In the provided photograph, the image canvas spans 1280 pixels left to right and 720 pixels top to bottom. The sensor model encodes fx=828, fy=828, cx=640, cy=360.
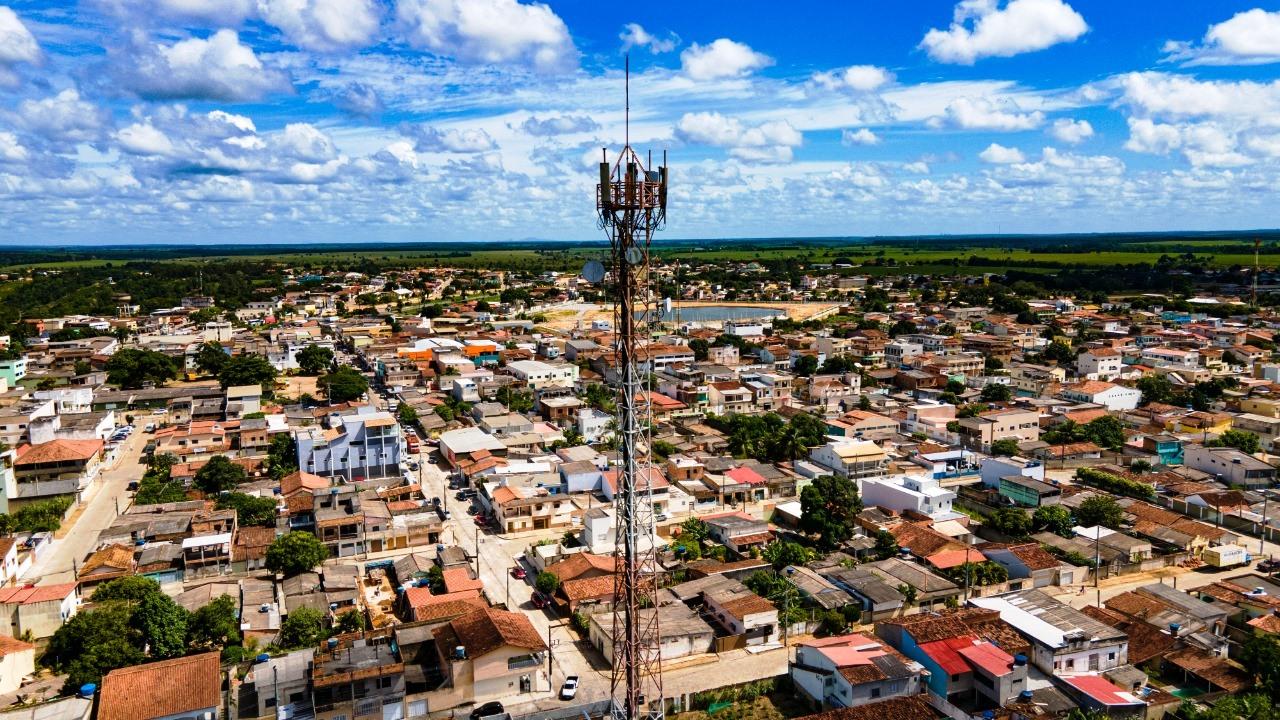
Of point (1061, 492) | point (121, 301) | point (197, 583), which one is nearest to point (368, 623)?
point (197, 583)

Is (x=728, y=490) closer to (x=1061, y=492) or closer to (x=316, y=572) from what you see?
(x=1061, y=492)

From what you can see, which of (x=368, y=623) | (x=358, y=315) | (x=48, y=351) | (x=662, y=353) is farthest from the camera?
(x=358, y=315)

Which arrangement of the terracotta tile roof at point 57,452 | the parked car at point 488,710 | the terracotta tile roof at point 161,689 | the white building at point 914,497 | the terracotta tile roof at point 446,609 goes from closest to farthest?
the terracotta tile roof at point 161,689 → the parked car at point 488,710 → the terracotta tile roof at point 446,609 → the white building at point 914,497 → the terracotta tile roof at point 57,452

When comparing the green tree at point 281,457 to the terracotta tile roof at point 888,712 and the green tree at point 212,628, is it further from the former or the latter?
the terracotta tile roof at point 888,712

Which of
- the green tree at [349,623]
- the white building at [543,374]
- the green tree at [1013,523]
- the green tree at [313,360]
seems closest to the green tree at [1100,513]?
the green tree at [1013,523]

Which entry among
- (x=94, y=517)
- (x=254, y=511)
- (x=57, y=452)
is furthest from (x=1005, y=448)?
(x=57, y=452)

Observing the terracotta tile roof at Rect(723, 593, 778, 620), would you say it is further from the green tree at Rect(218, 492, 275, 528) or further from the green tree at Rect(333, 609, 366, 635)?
the green tree at Rect(218, 492, 275, 528)
